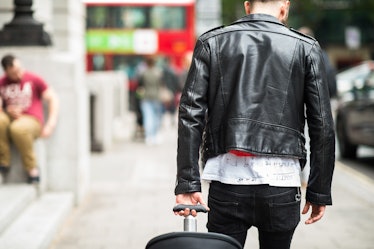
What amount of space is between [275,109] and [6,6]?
23.6 feet

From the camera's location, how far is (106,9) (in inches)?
1052

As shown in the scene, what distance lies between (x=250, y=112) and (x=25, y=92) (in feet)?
17.2

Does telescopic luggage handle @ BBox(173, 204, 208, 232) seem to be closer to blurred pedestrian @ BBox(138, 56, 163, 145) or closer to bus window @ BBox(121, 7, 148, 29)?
blurred pedestrian @ BBox(138, 56, 163, 145)

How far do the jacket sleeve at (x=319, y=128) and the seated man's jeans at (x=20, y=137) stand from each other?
487 cm

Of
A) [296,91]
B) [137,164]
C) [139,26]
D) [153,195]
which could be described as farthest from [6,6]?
[139,26]

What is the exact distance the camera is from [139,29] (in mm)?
26359

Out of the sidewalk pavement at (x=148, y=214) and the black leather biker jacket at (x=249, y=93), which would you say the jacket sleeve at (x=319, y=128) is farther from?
the sidewalk pavement at (x=148, y=214)

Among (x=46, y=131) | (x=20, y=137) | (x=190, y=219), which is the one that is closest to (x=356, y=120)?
(x=46, y=131)

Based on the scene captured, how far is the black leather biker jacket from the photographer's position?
3322 millimetres

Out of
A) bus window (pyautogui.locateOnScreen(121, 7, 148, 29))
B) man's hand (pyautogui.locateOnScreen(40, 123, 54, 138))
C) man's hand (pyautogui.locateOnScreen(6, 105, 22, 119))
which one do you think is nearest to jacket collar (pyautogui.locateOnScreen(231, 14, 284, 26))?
man's hand (pyautogui.locateOnScreen(6, 105, 22, 119))

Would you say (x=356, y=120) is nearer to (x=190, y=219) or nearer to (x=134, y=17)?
(x=190, y=219)

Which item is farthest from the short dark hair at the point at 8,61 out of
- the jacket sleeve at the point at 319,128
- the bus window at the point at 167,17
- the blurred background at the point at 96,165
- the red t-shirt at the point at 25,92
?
the bus window at the point at 167,17

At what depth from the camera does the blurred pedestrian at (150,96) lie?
1681cm

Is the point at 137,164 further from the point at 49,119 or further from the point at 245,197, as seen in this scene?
the point at 245,197
